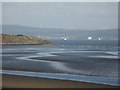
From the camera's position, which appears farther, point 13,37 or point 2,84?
point 13,37

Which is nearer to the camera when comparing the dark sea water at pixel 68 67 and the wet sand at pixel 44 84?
the wet sand at pixel 44 84

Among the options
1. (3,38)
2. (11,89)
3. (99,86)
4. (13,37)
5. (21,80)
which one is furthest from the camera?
(13,37)

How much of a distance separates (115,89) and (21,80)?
6.49 meters

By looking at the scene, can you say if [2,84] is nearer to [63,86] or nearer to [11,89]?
[11,89]

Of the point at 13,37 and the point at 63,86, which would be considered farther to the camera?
the point at 13,37

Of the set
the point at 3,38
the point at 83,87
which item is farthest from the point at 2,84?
the point at 3,38

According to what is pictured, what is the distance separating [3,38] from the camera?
428ft

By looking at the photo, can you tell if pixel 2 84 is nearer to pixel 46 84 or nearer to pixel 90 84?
pixel 46 84

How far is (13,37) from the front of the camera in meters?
139

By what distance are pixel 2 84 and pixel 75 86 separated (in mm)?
4567

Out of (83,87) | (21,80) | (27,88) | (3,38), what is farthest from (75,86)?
(3,38)

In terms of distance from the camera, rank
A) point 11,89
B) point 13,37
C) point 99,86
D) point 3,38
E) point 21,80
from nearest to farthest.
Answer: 1. point 11,89
2. point 99,86
3. point 21,80
4. point 3,38
5. point 13,37

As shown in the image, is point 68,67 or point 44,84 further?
point 68,67

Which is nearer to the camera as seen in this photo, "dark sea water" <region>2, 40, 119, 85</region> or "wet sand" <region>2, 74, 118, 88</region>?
"wet sand" <region>2, 74, 118, 88</region>
